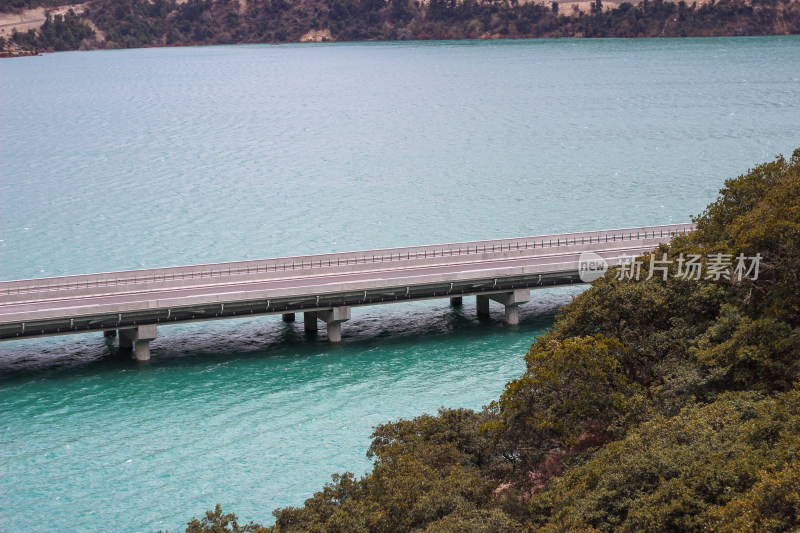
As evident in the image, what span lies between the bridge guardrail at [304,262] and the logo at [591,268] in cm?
521

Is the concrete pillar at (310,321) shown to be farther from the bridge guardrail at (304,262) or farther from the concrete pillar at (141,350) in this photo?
the concrete pillar at (141,350)

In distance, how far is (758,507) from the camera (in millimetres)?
24609

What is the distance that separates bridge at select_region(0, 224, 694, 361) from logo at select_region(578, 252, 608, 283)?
51cm

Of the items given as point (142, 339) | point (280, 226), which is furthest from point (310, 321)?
point (280, 226)

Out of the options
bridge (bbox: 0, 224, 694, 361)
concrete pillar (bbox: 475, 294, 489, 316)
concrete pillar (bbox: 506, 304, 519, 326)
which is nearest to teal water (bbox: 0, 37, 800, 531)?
concrete pillar (bbox: 506, 304, 519, 326)

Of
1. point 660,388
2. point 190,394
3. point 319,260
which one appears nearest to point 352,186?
point 319,260

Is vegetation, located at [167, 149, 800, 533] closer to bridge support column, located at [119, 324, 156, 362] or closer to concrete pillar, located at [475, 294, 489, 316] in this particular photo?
concrete pillar, located at [475, 294, 489, 316]

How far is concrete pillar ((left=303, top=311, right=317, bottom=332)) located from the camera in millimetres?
69000

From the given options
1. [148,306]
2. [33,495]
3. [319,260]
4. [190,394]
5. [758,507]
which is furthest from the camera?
[319,260]

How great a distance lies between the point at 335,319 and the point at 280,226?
37918 millimetres

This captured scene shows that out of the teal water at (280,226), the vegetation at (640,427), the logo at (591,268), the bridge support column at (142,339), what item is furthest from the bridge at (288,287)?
the vegetation at (640,427)

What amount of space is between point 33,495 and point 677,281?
34.1 meters

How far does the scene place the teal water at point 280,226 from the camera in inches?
1976

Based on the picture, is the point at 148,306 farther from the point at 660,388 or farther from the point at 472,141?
the point at 472,141
